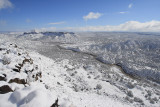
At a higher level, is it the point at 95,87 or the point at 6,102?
the point at 6,102

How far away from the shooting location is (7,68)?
11961 mm

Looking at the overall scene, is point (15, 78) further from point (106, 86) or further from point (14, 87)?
point (106, 86)

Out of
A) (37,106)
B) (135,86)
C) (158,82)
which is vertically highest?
(37,106)

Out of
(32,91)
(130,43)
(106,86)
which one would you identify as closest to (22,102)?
(32,91)

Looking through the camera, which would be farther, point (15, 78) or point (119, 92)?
point (119, 92)

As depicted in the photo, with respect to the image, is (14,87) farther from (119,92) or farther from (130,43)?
(130,43)

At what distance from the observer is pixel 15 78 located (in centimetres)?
1001

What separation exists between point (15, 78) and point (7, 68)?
9.42ft

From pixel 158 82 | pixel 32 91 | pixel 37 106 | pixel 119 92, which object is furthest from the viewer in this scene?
pixel 158 82

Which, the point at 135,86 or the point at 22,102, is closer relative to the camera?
Result: the point at 22,102

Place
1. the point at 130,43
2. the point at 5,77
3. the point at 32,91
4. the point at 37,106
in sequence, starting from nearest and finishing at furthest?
the point at 37,106
the point at 32,91
the point at 5,77
the point at 130,43

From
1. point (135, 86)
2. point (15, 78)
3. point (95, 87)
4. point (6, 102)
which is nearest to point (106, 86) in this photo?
point (95, 87)

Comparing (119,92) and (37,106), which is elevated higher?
(37,106)

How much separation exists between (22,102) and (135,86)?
22609 millimetres
